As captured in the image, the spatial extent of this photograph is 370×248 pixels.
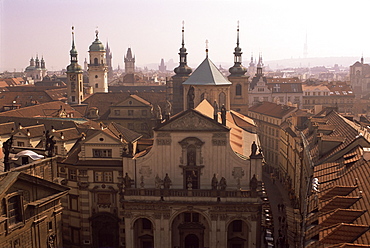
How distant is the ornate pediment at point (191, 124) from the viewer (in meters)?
44.5

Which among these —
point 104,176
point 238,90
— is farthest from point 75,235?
point 238,90

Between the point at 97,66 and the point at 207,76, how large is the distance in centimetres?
5490

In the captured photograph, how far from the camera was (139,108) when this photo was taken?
270ft

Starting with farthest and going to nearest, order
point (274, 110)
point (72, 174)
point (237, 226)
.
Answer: point (274, 110) < point (72, 174) < point (237, 226)

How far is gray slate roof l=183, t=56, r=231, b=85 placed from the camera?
7738 cm

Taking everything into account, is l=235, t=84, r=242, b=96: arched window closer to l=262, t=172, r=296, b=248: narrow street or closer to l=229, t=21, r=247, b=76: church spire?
l=229, t=21, r=247, b=76: church spire

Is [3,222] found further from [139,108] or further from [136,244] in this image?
[139,108]

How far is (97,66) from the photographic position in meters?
125

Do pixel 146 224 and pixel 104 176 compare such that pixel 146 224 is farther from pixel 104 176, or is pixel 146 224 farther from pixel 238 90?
pixel 238 90

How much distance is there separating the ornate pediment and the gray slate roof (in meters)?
33.0

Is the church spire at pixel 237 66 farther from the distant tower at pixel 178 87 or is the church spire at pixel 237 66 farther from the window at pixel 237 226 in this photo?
the window at pixel 237 226

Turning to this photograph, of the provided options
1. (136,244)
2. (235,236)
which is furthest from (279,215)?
(136,244)

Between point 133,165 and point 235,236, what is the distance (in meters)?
12.2

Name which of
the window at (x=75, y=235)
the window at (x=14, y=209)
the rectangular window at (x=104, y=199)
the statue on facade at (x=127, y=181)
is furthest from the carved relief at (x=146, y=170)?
the window at (x=14, y=209)
